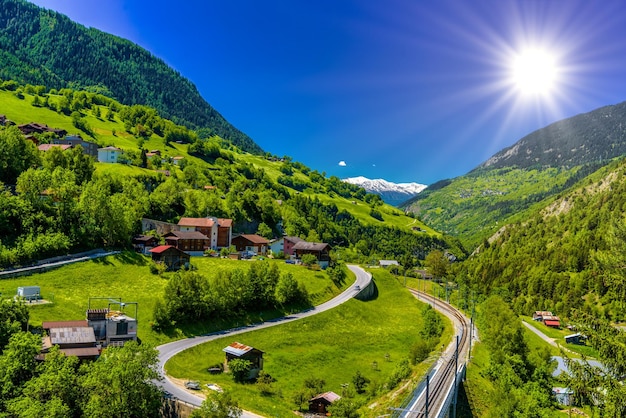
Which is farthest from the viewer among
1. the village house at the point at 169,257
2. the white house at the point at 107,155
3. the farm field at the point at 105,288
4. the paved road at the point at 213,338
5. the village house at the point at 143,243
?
the white house at the point at 107,155

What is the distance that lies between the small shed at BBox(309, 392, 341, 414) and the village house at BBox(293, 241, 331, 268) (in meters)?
66.7

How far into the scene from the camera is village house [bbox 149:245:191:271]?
8781cm

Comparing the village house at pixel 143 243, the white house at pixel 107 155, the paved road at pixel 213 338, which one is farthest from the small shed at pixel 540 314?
the white house at pixel 107 155

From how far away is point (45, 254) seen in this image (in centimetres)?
7500

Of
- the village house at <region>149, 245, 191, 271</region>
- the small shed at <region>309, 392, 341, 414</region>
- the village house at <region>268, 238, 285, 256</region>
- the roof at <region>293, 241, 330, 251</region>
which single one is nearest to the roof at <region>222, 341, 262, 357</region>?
the small shed at <region>309, 392, 341, 414</region>

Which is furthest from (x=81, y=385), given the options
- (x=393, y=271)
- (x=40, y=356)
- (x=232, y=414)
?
(x=393, y=271)

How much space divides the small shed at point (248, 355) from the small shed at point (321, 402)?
994cm

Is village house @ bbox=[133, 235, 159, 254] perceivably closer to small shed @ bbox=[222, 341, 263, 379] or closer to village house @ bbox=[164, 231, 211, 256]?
village house @ bbox=[164, 231, 211, 256]

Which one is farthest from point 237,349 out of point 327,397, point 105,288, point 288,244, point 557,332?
point 557,332

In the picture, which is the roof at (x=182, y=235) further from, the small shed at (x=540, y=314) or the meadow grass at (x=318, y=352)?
the small shed at (x=540, y=314)

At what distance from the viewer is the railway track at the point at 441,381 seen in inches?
1784

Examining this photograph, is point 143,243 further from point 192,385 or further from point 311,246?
point 192,385

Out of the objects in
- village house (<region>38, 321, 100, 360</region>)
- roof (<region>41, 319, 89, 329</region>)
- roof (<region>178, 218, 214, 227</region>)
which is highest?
roof (<region>178, 218, 214, 227</region>)

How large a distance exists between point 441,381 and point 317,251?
67.8 metres
